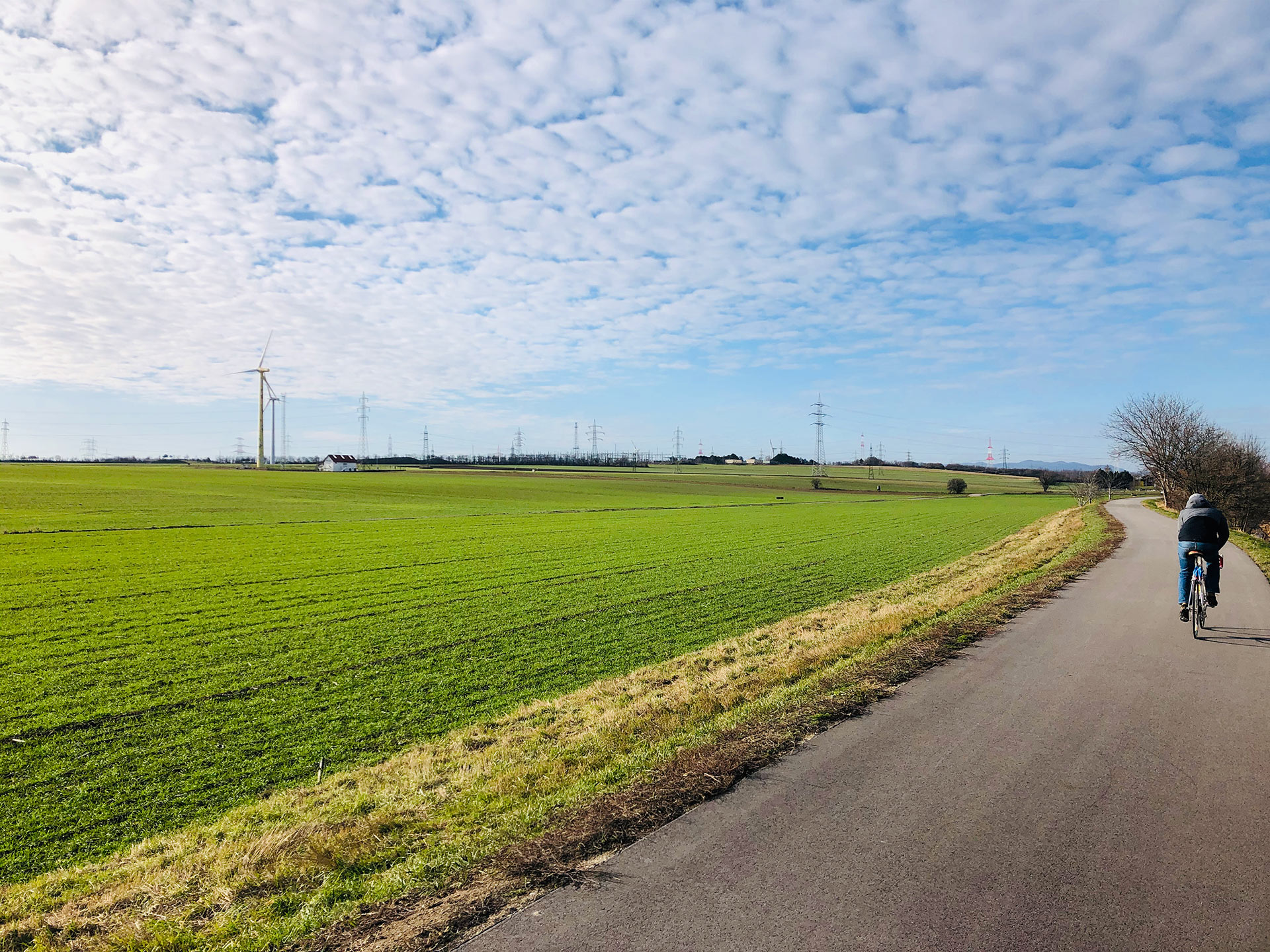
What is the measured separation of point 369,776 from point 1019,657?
865 centimetres

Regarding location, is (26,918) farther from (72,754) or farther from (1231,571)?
(1231,571)

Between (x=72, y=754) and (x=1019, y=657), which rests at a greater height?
(x=1019, y=657)

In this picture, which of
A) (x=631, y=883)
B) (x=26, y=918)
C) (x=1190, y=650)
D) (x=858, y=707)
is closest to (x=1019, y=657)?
(x=1190, y=650)

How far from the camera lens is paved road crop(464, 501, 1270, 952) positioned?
406 cm

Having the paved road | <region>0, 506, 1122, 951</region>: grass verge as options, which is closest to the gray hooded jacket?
<region>0, 506, 1122, 951</region>: grass verge

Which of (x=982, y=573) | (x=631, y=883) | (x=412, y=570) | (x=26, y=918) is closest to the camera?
(x=631, y=883)

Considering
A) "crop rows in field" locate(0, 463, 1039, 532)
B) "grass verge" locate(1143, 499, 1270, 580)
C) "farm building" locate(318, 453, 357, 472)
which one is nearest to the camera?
"grass verge" locate(1143, 499, 1270, 580)

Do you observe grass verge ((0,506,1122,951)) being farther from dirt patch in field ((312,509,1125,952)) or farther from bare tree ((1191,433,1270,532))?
bare tree ((1191,433,1270,532))

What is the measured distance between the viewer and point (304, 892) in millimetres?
4820

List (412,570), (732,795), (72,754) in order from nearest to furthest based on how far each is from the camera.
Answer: (732,795) → (72,754) → (412,570)

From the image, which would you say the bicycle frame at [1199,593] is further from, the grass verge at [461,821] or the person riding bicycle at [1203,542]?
the grass verge at [461,821]

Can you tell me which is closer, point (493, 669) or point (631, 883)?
point (631, 883)

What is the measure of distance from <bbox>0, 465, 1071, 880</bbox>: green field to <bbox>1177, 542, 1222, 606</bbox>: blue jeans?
25.2 feet

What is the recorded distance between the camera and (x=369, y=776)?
8023 millimetres
